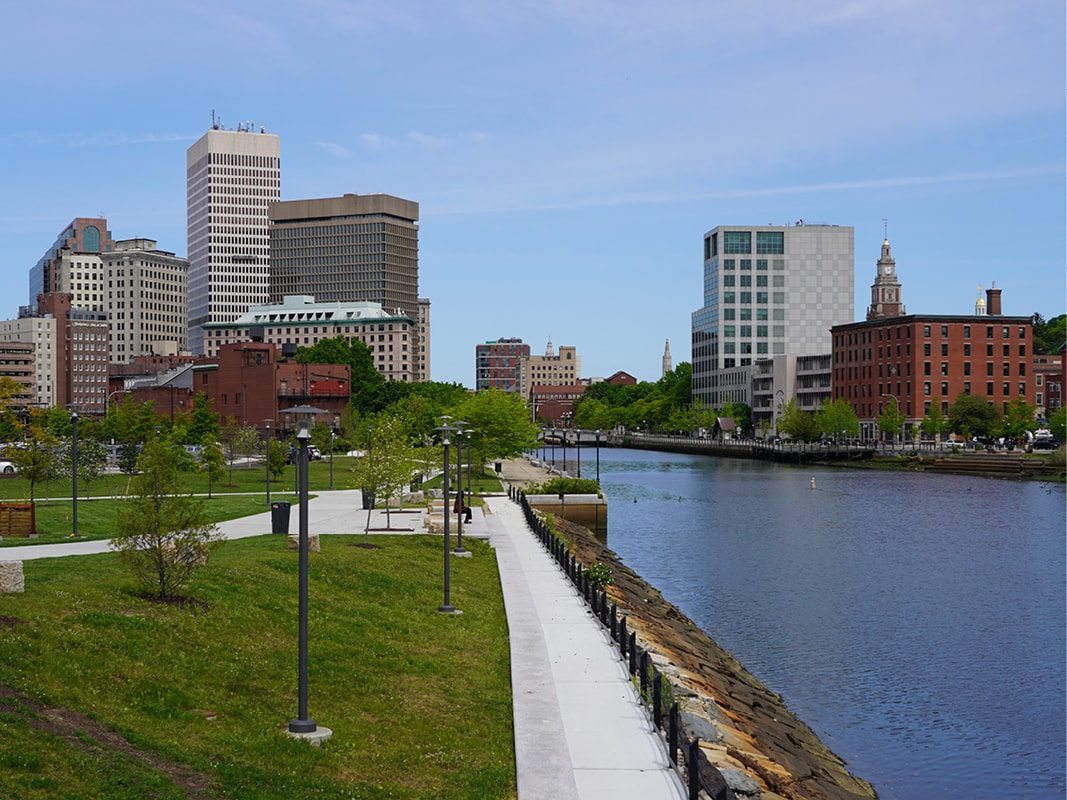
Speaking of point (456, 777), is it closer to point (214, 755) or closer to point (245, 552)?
point (214, 755)

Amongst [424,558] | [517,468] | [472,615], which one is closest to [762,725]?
[472,615]

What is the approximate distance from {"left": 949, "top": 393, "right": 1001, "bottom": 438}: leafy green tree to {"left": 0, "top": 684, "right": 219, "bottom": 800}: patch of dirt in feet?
531

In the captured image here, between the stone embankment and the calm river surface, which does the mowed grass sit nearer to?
the stone embankment

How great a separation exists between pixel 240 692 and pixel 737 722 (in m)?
10.7

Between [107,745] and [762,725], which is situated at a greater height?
[107,745]

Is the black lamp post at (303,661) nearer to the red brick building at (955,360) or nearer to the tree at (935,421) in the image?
the tree at (935,421)

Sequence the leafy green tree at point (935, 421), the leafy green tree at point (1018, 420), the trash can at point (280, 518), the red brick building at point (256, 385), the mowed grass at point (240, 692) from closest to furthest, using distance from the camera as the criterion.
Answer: the mowed grass at point (240, 692) < the trash can at point (280, 518) < the red brick building at point (256, 385) < the leafy green tree at point (1018, 420) < the leafy green tree at point (935, 421)

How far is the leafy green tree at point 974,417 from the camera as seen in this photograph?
165 metres

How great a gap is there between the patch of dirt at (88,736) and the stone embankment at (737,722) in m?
8.41

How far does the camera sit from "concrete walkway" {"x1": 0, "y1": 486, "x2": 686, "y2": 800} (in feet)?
58.0

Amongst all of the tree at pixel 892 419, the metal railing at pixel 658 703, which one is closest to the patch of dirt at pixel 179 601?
the metal railing at pixel 658 703

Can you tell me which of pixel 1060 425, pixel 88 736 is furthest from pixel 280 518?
pixel 1060 425

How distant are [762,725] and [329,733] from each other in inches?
458

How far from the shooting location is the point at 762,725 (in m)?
27.2
